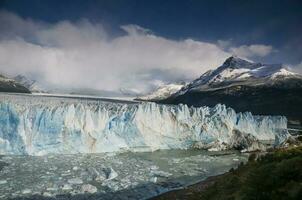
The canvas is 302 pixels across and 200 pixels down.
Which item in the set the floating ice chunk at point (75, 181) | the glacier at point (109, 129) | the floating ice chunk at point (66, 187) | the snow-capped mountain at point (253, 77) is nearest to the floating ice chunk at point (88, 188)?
the floating ice chunk at point (66, 187)

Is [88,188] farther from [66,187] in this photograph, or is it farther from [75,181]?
[75,181]

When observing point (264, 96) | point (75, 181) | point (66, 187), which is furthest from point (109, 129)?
point (264, 96)

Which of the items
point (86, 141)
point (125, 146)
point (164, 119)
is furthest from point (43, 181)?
point (164, 119)

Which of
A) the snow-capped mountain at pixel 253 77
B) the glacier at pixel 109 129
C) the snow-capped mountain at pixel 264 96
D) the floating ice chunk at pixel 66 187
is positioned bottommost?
the floating ice chunk at pixel 66 187

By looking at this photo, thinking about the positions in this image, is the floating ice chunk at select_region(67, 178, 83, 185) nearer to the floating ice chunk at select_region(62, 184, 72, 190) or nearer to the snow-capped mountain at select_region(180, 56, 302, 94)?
the floating ice chunk at select_region(62, 184, 72, 190)

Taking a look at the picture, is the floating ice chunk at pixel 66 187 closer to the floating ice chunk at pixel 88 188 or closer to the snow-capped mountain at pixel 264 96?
the floating ice chunk at pixel 88 188

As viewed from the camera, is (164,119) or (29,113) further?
(164,119)

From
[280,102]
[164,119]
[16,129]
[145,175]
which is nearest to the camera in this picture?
[145,175]

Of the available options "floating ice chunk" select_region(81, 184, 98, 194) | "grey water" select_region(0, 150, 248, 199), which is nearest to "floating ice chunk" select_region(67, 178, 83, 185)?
"grey water" select_region(0, 150, 248, 199)

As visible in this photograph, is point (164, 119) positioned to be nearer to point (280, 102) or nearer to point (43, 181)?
point (43, 181)
